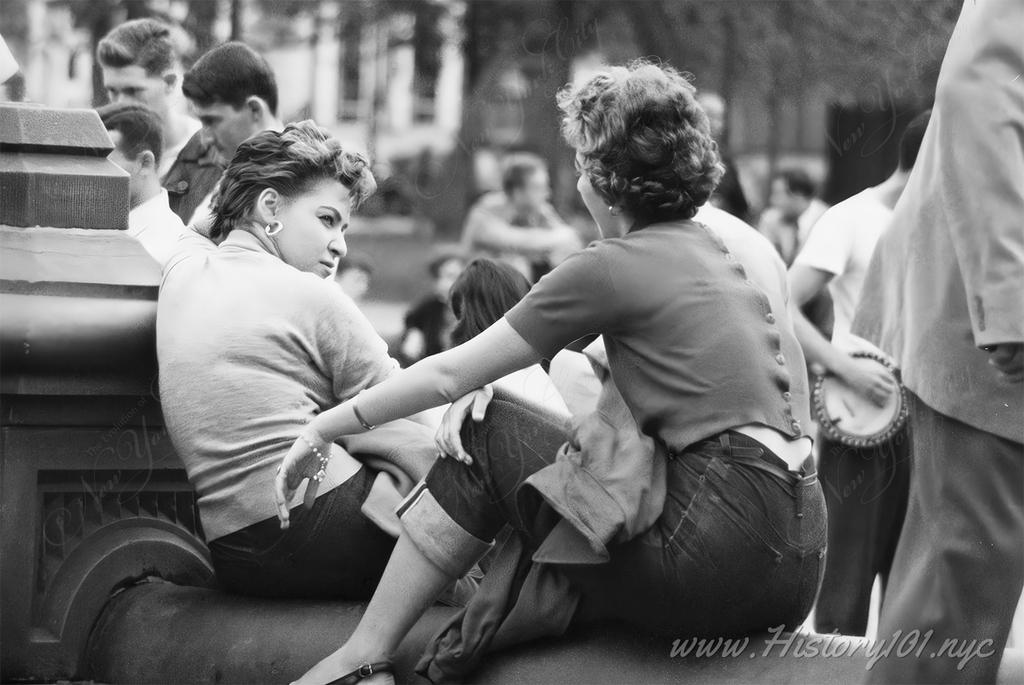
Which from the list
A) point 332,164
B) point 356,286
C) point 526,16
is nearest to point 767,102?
point 526,16

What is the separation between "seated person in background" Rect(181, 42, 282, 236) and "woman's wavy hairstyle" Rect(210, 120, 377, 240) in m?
1.63

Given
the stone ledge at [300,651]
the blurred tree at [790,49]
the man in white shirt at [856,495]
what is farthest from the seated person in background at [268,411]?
the blurred tree at [790,49]

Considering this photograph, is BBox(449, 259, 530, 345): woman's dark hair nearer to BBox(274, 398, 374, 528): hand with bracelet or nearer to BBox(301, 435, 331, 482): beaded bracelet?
BBox(301, 435, 331, 482): beaded bracelet

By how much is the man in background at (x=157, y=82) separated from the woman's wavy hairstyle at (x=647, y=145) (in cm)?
282

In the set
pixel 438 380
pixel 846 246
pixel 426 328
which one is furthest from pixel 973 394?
pixel 426 328

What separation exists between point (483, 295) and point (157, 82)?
2401 mm

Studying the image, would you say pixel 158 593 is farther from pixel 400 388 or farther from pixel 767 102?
pixel 767 102

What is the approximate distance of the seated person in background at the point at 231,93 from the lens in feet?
19.2

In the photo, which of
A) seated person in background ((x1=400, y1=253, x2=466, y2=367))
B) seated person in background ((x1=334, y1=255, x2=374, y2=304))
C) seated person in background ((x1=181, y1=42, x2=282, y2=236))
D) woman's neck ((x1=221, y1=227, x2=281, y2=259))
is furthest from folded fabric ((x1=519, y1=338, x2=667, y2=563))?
seated person in background ((x1=334, y1=255, x2=374, y2=304))

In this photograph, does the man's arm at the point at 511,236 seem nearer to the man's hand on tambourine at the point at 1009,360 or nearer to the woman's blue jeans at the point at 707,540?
the woman's blue jeans at the point at 707,540

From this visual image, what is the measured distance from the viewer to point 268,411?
394 cm

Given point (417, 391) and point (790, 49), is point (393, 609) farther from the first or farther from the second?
point (790, 49)

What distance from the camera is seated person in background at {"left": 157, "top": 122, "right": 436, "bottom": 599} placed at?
3930mm

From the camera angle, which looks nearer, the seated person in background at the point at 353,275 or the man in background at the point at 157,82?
the man in background at the point at 157,82
